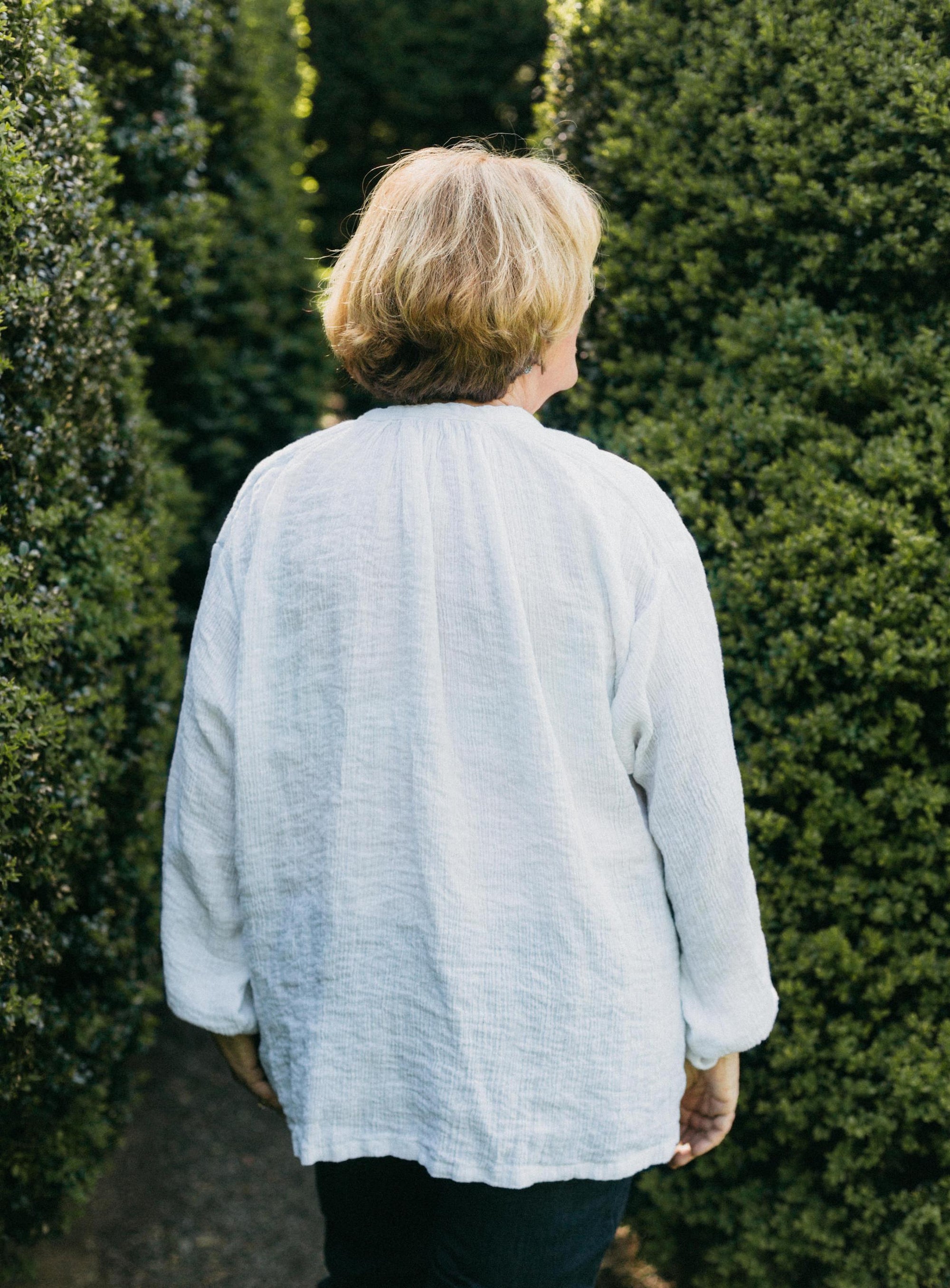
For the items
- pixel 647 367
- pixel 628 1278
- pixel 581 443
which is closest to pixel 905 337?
pixel 647 367

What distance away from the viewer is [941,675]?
2.21 meters

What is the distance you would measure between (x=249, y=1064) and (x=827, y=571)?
151 centimetres

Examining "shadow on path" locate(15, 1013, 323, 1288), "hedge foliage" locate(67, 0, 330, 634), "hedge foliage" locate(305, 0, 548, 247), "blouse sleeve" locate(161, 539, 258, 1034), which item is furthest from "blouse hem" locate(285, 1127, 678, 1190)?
"hedge foliage" locate(305, 0, 548, 247)

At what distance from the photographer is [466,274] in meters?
1.58

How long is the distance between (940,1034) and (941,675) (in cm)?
74

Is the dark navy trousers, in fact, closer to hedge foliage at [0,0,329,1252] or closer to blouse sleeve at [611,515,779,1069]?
blouse sleeve at [611,515,779,1069]

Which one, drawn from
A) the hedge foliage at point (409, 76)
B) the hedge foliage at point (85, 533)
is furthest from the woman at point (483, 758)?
the hedge foliage at point (409, 76)

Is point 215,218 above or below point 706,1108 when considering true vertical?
above

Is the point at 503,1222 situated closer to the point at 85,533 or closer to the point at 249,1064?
the point at 249,1064

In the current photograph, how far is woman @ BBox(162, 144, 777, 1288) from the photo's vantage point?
1.54 m

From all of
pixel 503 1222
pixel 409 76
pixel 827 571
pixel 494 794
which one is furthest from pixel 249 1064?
pixel 409 76

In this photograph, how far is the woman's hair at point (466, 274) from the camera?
1580 millimetres

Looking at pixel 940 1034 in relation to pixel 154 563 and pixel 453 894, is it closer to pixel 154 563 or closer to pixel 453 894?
pixel 453 894

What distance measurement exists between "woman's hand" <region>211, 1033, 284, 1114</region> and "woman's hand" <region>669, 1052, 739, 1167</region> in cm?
71
